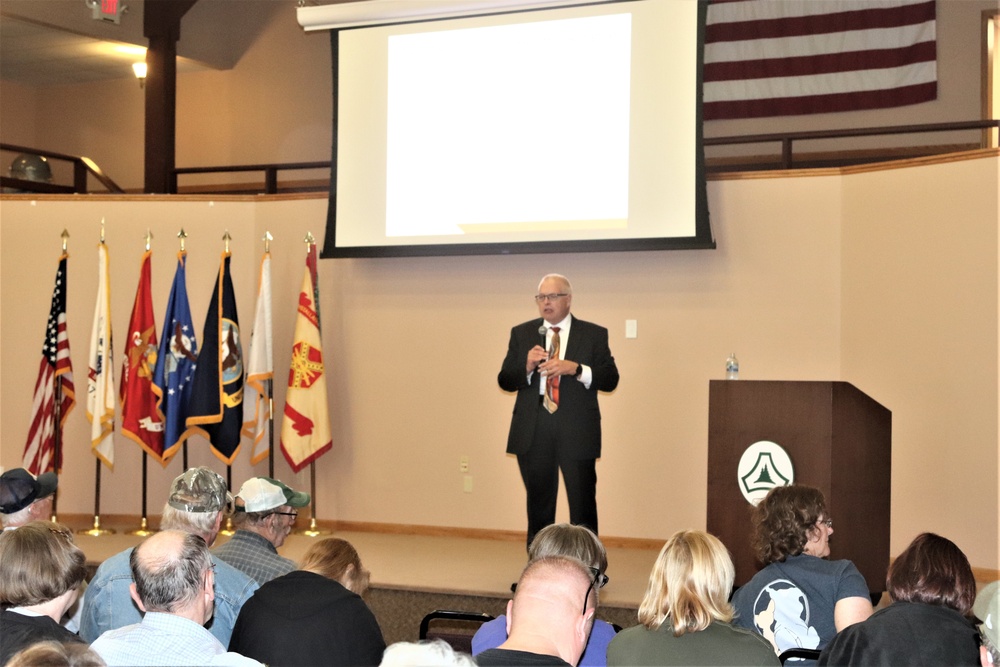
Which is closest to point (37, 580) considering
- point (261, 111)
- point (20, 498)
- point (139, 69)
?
point (20, 498)

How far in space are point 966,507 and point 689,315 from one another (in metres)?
1.83

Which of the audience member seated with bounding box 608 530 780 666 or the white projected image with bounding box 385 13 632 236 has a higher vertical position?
the white projected image with bounding box 385 13 632 236

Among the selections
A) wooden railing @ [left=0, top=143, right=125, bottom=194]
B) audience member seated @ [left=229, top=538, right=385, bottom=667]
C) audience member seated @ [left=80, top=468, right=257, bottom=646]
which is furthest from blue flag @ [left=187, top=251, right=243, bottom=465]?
audience member seated @ [left=229, top=538, right=385, bottom=667]

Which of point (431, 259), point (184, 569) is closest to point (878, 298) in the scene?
point (431, 259)

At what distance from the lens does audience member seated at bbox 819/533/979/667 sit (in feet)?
6.83

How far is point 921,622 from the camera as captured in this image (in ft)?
6.91

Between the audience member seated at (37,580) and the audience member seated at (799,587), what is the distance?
1.61 meters

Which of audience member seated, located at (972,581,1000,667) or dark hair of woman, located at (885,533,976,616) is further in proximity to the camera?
dark hair of woman, located at (885,533,976,616)

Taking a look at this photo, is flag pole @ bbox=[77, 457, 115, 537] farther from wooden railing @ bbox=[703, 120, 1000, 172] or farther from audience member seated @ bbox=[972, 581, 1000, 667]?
audience member seated @ bbox=[972, 581, 1000, 667]

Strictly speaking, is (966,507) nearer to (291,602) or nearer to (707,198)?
(707,198)

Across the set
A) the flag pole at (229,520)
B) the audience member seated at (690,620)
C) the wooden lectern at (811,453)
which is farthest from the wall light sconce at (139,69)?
the audience member seated at (690,620)

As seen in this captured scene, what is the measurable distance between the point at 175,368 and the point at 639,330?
2918mm

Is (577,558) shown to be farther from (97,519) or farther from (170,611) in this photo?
(97,519)

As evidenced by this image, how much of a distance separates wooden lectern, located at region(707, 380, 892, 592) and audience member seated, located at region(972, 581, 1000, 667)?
203 cm
